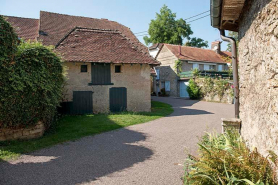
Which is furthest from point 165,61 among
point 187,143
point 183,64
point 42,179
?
point 42,179

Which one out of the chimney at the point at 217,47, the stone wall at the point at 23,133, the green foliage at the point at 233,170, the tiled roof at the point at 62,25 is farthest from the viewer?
the chimney at the point at 217,47

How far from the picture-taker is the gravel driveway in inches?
169

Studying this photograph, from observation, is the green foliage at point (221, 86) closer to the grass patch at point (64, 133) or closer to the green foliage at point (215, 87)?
the green foliage at point (215, 87)

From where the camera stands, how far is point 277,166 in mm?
2631

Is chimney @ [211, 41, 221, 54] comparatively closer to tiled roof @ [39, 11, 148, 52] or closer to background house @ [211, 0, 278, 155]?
tiled roof @ [39, 11, 148, 52]

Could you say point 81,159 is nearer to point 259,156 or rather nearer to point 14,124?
point 14,124

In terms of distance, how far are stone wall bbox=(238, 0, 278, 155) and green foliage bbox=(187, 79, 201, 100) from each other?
62.4ft

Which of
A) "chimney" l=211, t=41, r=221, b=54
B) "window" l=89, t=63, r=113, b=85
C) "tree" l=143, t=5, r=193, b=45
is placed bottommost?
"window" l=89, t=63, r=113, b=85

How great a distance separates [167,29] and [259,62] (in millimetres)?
40718

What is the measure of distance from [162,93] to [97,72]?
16610 millimetres

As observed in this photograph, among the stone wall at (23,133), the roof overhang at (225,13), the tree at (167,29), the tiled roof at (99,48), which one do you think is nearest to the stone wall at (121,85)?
the tiled roof at (99,48)

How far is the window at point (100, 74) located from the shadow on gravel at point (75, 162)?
635cm

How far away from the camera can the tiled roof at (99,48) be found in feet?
42.1

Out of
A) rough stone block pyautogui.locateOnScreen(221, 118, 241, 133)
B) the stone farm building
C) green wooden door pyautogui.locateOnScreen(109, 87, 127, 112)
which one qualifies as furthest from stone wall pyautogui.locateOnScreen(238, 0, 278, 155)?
green wooden door pyautogui.locateOnScreen(109, 87, 127, 112)
